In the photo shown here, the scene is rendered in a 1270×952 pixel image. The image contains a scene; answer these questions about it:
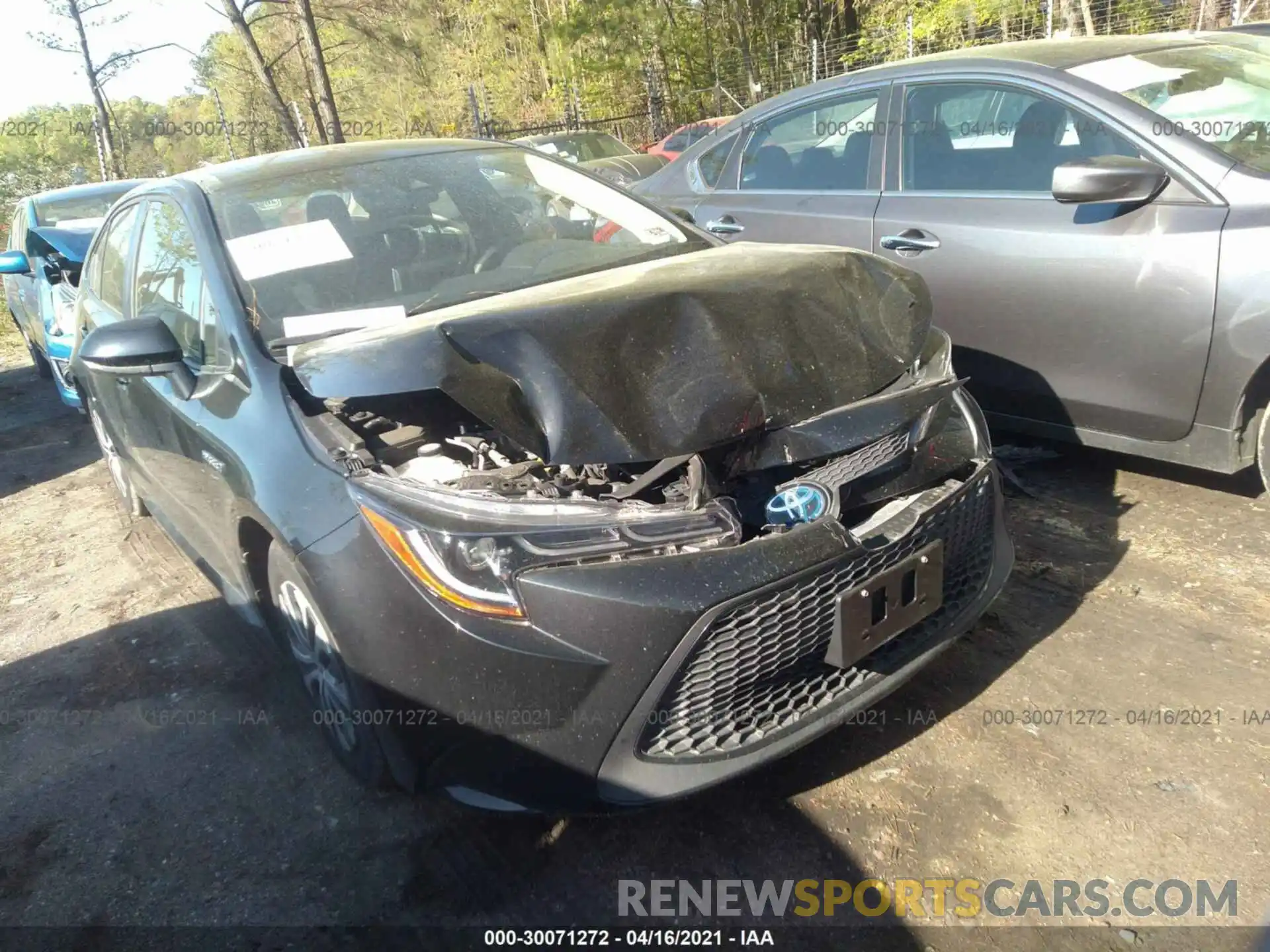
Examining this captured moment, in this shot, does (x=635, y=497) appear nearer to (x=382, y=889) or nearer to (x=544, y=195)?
(x=382, y=889)

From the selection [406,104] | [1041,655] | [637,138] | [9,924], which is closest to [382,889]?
[9,924]

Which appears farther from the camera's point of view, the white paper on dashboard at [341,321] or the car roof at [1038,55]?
the car roof at [1038,55]

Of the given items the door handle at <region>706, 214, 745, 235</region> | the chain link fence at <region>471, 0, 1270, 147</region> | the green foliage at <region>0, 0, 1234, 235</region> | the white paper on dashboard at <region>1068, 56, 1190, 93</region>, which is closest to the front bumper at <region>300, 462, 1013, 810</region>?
the white paper on dashboard at <region>1068, 56, 1190, 93</region>

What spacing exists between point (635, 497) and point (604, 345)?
1.27 ft

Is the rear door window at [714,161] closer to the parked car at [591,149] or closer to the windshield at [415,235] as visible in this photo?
the windshield at [415,235]

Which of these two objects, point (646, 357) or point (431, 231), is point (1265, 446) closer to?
point (646, 357)

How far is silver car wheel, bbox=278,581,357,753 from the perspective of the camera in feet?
7.36

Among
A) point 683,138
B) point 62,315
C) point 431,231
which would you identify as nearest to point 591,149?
point 683,138

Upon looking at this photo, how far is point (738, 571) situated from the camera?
1.86 m

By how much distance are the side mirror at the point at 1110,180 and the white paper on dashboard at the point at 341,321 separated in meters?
2.16

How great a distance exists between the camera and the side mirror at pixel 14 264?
19.6 feet

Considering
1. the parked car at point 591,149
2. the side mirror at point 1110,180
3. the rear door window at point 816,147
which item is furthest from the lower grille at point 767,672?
the parked car at point 591,149

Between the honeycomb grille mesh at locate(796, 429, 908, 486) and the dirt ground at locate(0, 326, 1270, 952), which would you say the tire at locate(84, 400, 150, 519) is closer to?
the dirt ground at locate(0, 326, 1270, 952)

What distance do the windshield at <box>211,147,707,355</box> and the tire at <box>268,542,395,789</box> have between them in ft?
2.31
